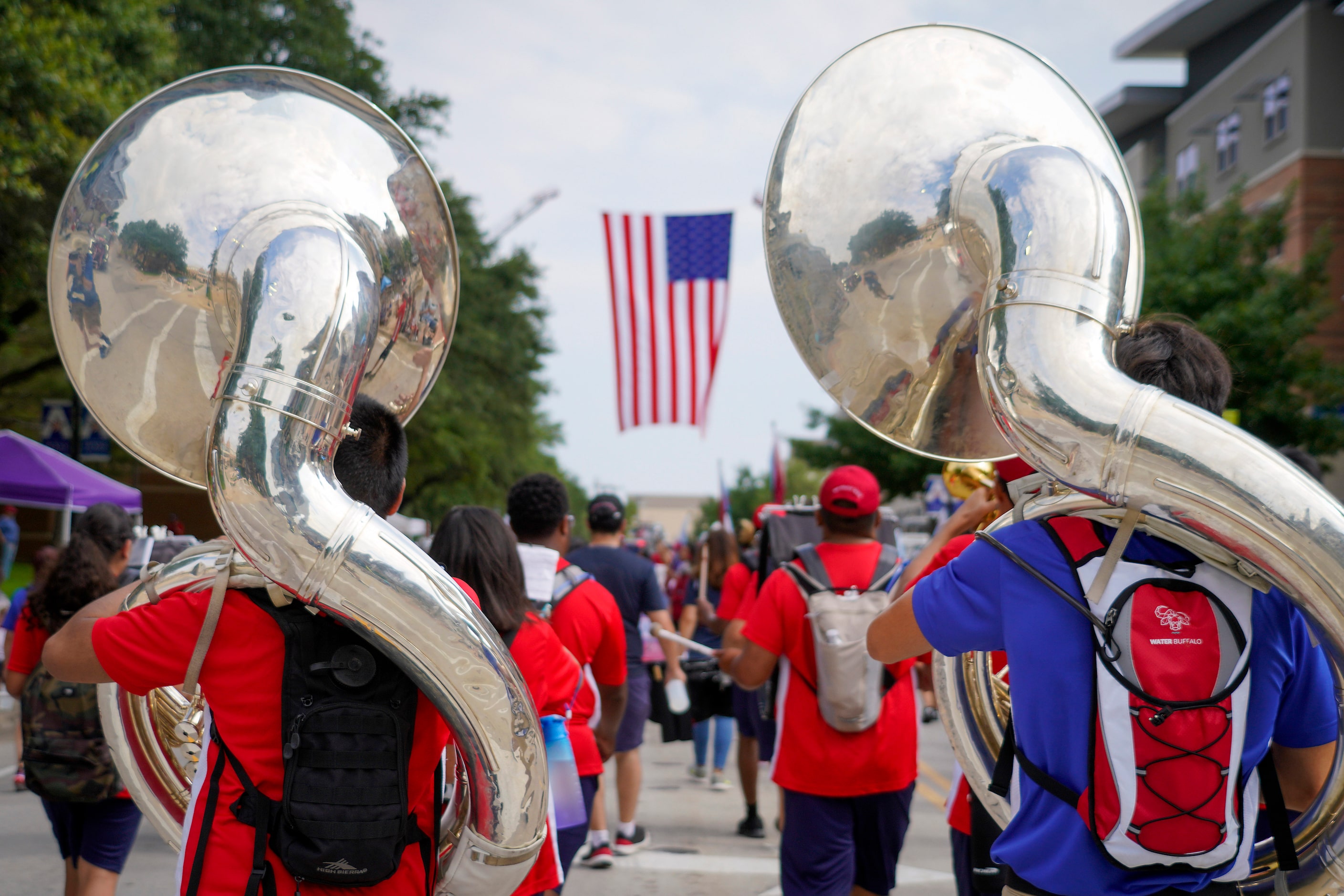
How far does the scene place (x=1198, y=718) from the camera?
1831mm

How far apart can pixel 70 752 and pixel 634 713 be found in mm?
2901

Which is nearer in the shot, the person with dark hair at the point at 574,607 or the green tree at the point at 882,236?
Answer: the green tree at the point at 882,236

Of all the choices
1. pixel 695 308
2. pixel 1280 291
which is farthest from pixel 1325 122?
pixel 695 308

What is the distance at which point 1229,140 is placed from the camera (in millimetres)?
28500

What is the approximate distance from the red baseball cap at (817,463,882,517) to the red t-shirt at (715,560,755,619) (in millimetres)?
2695

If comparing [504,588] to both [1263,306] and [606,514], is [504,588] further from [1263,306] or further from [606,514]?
[1263,306]

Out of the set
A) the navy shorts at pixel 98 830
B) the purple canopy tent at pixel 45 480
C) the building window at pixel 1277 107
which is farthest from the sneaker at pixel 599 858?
the building window at pixel 1277 107

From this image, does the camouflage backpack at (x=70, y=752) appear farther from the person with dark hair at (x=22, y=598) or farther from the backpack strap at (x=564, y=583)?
the backpack strap at (x=564, y=583)

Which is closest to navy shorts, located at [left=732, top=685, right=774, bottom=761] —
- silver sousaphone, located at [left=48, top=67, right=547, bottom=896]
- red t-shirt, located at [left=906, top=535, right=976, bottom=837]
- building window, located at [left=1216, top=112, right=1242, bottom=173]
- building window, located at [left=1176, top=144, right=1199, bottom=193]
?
red t-shirt, located at [left=906, top=535, right=976, bottom=837]

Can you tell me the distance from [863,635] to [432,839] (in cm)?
201

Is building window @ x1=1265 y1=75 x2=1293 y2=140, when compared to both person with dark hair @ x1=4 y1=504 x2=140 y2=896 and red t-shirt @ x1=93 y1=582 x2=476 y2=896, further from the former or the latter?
red t-shirt @ x1=93 y1=582 x2=476 y2=896

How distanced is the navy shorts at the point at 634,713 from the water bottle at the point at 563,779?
3.00 metres

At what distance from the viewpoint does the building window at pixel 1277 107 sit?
2556cm

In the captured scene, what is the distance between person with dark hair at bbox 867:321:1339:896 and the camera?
1833 millimetres
